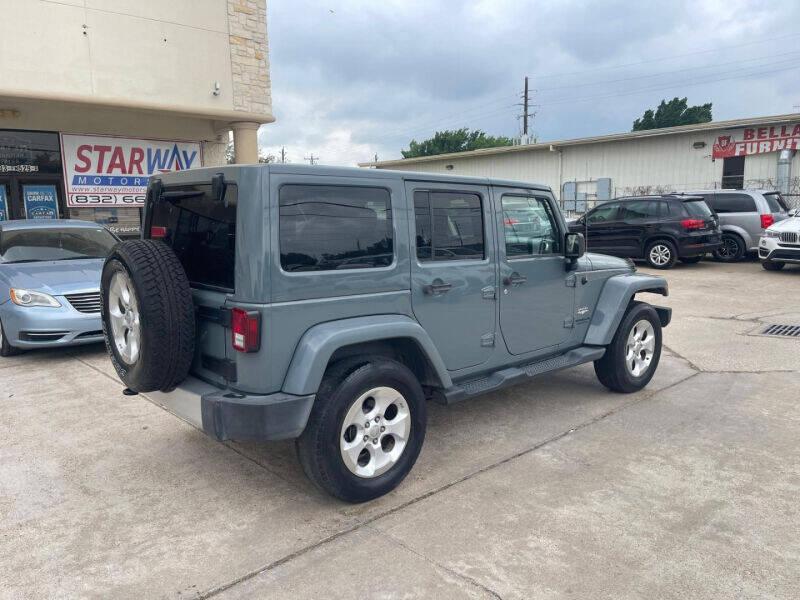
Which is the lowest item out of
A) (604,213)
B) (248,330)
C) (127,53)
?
(248,330)

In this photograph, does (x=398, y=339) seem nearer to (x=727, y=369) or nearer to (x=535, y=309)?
(x=535, y=309)

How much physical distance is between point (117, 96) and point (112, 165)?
→ 1813 millimetres

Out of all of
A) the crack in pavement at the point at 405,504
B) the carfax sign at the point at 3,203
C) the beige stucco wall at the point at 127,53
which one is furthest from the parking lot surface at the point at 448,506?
the carfax sign at the point at 3,203

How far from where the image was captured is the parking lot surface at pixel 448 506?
281 centimetres

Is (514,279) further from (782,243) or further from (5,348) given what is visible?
(782,243)

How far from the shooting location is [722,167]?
67.8 ft

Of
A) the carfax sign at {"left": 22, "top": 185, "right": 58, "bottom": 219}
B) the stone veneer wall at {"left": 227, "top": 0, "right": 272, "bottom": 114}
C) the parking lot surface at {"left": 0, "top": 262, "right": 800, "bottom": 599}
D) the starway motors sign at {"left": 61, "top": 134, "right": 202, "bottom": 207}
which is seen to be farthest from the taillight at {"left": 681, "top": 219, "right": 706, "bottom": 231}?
the carfax sign at {"left": 22, "top": 185, "right": 58, "bottom": 219}

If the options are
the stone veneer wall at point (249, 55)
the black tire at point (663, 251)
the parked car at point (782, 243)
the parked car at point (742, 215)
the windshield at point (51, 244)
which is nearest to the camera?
the windshield at point (51, 244)

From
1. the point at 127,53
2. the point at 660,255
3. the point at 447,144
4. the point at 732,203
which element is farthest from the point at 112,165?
the point at 447,144

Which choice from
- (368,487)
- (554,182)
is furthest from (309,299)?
(554,182)

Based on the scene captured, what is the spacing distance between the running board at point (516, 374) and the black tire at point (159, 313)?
1.63m

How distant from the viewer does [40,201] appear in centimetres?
1186

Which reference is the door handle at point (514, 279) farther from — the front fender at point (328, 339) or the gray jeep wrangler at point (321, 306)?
the front fender at point (328, 339)

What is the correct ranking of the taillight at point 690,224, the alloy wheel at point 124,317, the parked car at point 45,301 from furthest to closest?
the taillight at point 690,224
the parked car at point 45,301
the alloy wheel at point 124,317
